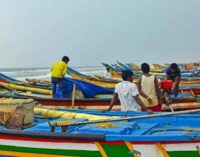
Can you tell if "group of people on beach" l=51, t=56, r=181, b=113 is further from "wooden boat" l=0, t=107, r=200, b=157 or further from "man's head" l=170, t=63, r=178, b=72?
"man's head" l=170, t=63, r=178, b=72

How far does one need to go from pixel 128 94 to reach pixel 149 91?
0.70 meters

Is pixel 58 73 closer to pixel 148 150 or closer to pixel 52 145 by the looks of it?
pixel 52 145

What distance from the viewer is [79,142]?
4.84 metres

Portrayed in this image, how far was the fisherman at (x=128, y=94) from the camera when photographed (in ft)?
20.6

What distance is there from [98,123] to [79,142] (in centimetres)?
66

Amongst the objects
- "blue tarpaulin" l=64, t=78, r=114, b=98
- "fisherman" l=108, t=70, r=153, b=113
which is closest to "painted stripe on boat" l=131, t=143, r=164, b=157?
"fisherman" l=108, t=70, r=153, b=113

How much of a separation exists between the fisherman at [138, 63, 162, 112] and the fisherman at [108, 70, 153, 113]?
0.43 meters

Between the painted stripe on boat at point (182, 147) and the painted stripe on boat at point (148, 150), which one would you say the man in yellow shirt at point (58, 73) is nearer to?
the painted stripe on boat at point (148, 150)

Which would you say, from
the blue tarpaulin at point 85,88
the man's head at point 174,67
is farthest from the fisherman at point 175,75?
the blue tarpaulin at point 85,88

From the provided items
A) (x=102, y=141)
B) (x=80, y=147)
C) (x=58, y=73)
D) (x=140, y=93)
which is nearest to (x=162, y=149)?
(x=102, y=141)

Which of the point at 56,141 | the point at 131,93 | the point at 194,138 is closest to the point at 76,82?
the point at 131,93

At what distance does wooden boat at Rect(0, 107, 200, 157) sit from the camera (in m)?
4.61

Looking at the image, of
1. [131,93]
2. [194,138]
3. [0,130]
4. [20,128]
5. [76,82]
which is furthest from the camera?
[76,82]

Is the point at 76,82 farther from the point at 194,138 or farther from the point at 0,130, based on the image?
the point at 194,138
